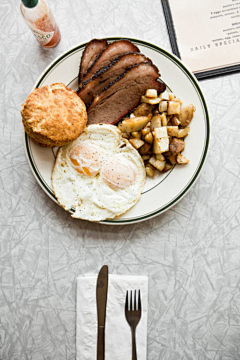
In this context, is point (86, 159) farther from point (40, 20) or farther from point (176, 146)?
point (40, 20)

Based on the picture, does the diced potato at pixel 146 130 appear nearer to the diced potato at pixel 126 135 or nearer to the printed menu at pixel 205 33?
the diced potato at pixel 126 135

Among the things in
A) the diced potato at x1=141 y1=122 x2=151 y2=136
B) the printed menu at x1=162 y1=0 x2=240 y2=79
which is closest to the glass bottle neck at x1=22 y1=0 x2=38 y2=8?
the printed menu at x1=162 y1=0 x2=240 y2=79

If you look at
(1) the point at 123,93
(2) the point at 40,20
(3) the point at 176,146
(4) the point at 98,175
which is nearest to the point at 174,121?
(3) the point at 176,146

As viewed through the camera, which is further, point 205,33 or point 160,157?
point 205,33

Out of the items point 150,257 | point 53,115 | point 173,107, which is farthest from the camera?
point 150,257

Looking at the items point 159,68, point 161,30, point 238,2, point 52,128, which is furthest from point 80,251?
point 238,2

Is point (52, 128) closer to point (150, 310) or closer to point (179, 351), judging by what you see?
point (150, 310)
